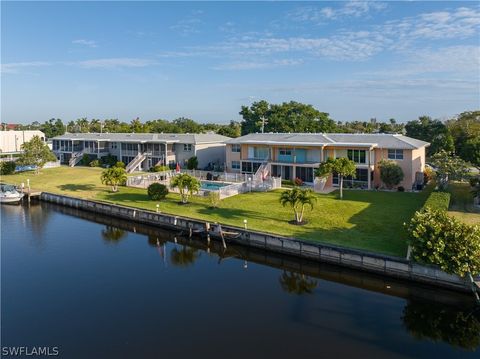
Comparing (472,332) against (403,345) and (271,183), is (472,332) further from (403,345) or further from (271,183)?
(271,183)

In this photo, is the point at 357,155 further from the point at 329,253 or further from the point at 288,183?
the point at 329,253

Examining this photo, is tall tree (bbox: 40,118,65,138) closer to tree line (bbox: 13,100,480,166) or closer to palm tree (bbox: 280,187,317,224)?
tree line (bbox: 13,100,480,166)

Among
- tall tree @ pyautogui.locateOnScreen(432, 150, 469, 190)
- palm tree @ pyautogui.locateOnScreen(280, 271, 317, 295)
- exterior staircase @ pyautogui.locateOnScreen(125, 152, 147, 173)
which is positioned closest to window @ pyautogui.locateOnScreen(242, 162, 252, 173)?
exterior staircase @ pyautogui.locateOnScreen(125, 152, 147, 173)

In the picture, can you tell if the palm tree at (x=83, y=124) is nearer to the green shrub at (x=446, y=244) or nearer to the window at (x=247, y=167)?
the window at (x=247, y=167)

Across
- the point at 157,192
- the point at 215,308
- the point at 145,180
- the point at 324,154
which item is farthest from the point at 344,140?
the point at 215,308

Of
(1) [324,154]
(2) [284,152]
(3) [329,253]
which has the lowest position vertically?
(3) [329,253]

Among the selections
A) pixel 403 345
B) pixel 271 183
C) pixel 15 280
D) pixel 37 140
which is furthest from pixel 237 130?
pixel 403 345
